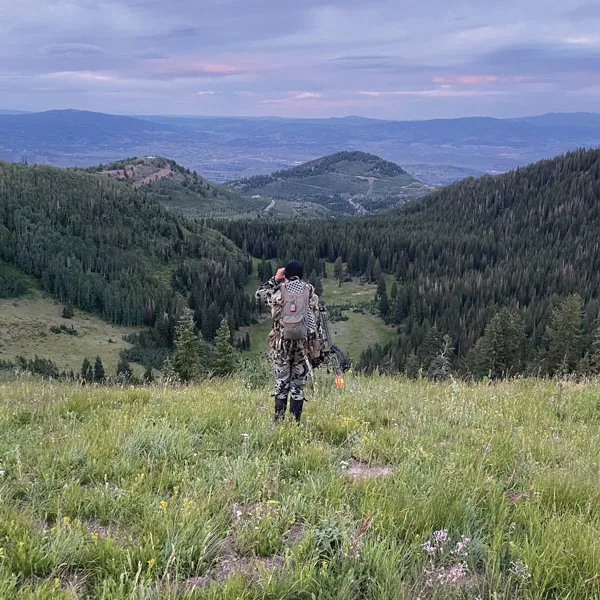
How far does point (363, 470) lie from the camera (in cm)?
594

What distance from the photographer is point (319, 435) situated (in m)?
7.23

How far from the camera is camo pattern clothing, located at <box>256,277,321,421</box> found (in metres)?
8.02

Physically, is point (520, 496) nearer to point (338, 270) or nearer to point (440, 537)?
point (440, 537)

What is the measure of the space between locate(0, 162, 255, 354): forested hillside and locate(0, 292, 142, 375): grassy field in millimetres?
7378

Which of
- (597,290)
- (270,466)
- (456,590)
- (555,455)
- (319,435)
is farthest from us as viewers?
(597,290)

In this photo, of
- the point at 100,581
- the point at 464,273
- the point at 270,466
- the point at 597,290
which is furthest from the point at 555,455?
the point at 464,273

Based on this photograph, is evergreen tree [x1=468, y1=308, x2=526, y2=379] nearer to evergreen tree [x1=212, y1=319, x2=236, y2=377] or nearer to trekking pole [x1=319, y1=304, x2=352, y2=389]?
evergreen tree [x1=212, y1=319, x2=236, y2=377]

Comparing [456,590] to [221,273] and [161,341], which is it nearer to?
[161,341]

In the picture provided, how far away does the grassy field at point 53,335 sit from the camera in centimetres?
11106

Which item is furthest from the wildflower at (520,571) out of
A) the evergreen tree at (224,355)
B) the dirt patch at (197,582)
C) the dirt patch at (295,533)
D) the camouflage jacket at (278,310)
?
the evergreen tree at (224,355)

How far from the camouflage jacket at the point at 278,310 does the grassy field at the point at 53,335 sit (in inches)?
4241

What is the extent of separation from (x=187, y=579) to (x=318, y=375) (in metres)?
9.10

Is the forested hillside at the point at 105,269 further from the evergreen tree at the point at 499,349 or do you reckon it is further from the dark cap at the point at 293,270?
the dark cap at the point at 293,270

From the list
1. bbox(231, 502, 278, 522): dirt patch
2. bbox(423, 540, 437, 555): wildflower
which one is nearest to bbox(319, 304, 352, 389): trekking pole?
bbox(231, 502, 278, 522): dirt patch
